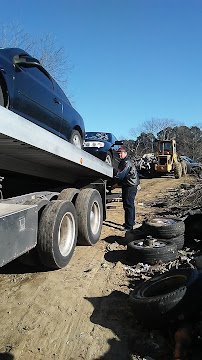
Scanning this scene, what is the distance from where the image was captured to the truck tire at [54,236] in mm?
4094

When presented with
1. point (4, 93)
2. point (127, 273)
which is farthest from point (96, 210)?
point (4, 93)

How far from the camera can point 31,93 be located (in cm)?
528

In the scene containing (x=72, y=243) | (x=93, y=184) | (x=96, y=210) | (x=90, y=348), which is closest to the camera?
(x=90, y=348)

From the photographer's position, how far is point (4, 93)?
15.4ft

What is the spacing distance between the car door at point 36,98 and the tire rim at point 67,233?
1.79 meters

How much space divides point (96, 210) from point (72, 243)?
155cm

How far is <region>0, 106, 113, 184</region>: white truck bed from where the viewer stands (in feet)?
10.2

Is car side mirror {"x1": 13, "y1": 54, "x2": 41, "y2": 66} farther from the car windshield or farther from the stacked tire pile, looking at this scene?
the car windshield

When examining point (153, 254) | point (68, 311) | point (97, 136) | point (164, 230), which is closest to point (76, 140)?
point (164, 230)

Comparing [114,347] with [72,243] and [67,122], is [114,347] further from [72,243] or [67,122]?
[67,122]

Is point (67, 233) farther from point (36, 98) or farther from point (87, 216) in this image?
point (36, 98)

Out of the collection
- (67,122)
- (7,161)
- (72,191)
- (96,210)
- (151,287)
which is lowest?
(151,287)

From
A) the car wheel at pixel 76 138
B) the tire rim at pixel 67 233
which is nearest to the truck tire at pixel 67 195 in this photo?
the tire rim at pixel 67 233

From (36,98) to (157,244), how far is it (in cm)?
318
